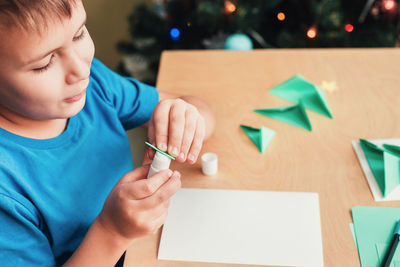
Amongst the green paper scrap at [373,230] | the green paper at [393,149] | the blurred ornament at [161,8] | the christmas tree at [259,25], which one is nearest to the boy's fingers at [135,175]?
the green paper scrap at [373,230]

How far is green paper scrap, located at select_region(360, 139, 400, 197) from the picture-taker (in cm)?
68

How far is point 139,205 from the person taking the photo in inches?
22.6

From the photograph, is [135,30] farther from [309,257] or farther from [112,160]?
[309,257]

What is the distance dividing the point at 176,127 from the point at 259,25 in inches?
42.9

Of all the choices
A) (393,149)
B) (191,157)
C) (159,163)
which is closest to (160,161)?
(159,163)

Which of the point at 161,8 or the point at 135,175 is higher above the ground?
the point at 161,8

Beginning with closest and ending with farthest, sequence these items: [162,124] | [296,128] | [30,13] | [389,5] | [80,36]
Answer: [30,13]
[80,36]
[162,124]
[296,128]
[389,5]

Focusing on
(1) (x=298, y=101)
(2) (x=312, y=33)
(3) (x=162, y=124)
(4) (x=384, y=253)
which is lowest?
(4) (x=384, y=253)

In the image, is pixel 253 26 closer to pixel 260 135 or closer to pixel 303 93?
pixel 303 93

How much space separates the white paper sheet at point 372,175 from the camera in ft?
2.19

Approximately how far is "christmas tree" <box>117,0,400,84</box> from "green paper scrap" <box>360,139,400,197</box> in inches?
26.9

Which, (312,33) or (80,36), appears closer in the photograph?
(80,36)

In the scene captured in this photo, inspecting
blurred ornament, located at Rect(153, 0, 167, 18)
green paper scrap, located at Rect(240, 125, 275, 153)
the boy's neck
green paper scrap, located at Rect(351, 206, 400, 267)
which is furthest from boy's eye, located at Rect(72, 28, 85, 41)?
blurred ornament, located at Rect(153, 0, 167, 18)

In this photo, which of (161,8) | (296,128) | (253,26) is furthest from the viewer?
(161,8)
